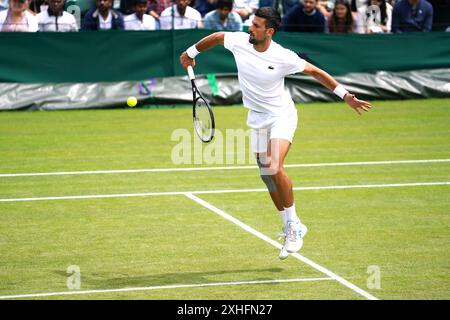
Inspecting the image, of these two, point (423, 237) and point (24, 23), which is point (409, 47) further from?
point (423, 237)

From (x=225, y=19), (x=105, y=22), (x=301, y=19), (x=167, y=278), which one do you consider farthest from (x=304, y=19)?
(x=167, y=278)

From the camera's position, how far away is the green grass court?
8.93 metres

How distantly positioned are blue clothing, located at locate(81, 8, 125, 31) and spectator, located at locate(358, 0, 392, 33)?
5925 millimetres

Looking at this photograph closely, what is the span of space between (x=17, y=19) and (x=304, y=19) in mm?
6807

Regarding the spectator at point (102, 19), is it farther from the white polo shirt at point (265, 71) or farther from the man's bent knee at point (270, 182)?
the man's bent knee at point (270, 182)

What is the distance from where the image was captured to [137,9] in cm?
2195

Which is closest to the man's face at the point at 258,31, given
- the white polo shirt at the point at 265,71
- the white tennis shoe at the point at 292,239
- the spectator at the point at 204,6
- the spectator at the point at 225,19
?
the white polo shirt at the point at 265,71

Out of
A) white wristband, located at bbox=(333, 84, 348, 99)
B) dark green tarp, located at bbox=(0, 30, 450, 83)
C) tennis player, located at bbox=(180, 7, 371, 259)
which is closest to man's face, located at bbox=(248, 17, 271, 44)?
tennis player, located at bbox=(180, 7, 371, 259)

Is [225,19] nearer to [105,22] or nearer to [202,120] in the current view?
[105,22]

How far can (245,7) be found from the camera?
75.3 ft

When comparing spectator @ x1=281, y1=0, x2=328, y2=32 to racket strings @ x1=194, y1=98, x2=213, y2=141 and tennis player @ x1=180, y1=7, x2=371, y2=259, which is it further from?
tennis player @ x1=180, y1=7, x2=371, y2=259

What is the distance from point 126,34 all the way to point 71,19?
51.9 inches

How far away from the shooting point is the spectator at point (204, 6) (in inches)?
904

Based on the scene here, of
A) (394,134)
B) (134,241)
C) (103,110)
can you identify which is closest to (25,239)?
(134,241)
